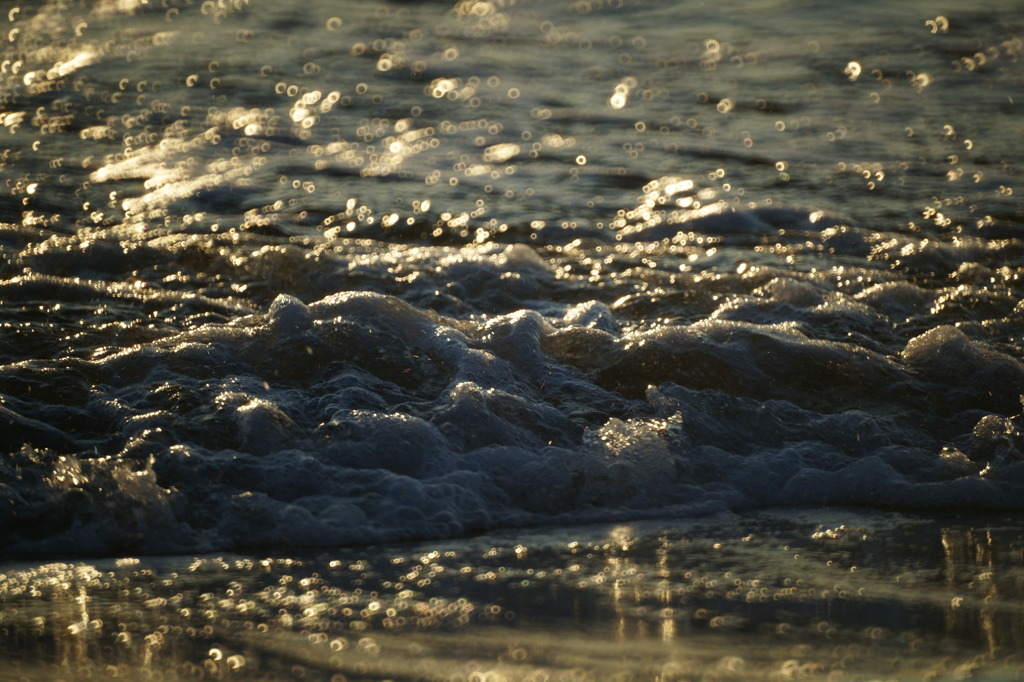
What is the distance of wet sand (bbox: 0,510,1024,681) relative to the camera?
1980mm

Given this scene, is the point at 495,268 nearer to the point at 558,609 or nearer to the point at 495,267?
the point at 495,267

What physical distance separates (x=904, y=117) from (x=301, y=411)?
16.5 feet

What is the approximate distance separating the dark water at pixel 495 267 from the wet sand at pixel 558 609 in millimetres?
175

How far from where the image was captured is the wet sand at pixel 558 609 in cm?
198

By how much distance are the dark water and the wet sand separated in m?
0.18

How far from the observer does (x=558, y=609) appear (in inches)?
87.7

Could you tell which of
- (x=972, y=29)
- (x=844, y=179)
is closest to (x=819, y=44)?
Result: (x=972, y=29)

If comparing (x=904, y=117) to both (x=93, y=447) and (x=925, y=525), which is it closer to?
(x=925, y=525)

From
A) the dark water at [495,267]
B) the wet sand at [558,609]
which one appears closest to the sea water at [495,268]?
the dark water at [495,267]

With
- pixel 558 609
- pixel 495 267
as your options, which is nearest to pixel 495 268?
pixel 495 267

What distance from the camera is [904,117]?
691 centimetres

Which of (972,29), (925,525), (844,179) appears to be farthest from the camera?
(972,29)

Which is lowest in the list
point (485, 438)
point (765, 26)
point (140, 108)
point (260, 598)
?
point (260, 598)

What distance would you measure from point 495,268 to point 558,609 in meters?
2.61
